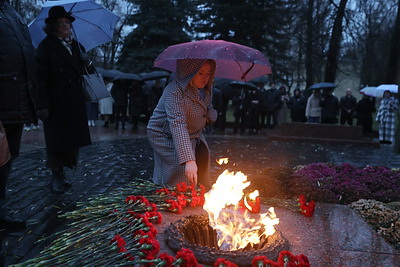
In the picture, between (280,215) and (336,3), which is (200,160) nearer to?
(280,215)

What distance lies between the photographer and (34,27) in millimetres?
5684

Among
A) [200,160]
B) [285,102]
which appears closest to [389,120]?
[285,102]

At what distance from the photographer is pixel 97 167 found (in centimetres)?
707

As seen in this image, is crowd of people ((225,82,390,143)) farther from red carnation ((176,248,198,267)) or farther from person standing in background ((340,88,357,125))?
red carnation ((176,248,198,267))

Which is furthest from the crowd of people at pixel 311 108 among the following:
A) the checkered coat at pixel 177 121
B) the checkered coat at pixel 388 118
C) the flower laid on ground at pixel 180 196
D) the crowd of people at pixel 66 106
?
the flower laid on ground at pixel 180 196

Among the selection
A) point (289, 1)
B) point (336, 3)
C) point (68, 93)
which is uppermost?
point (289, 1)

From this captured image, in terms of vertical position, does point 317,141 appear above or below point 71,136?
below

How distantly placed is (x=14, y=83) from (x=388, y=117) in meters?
13.7

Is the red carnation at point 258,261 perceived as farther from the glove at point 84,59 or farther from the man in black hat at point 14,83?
the glove at point 84,59

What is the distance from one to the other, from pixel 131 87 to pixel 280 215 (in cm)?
1306

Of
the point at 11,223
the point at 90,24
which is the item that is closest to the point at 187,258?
the point at 11,223

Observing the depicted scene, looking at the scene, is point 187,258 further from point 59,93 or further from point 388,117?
point 388,117

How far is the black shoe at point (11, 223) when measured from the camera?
3.73 metres

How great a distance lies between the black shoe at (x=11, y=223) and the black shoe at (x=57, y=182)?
134 cm
